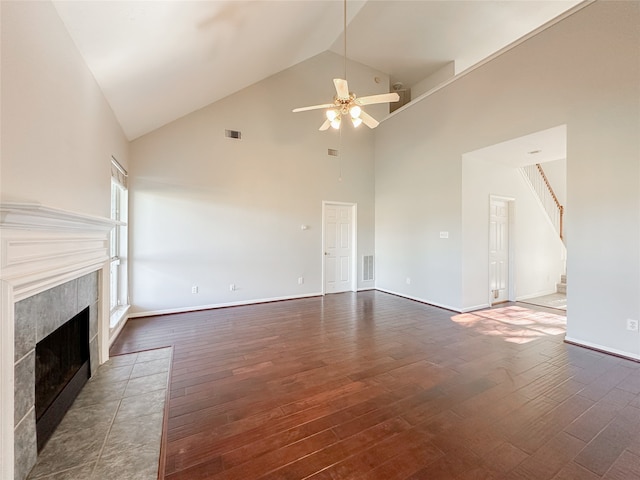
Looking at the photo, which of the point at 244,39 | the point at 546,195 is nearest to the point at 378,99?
the point at 244,39

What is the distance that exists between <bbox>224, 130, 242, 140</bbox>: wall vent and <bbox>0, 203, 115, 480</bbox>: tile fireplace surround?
3.10m

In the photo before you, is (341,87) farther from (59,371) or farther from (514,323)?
(514,323)

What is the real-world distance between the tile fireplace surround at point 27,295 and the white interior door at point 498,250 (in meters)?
5.79

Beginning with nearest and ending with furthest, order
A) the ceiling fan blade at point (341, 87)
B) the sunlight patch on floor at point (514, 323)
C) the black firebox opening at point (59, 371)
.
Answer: the black firebox opening at point (59, 371) < the ceiling fan blade at point (341, 87) < the sunlight patch on floor at point (514, 323)

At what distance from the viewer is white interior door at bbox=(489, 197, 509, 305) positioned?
4.95 metres

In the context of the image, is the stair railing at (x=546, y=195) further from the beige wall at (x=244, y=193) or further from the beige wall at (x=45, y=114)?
the beige wall at (x=45, y=114)

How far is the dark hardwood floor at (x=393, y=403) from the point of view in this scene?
4.95ft

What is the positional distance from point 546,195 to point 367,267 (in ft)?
14.2

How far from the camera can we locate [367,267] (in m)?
6.27

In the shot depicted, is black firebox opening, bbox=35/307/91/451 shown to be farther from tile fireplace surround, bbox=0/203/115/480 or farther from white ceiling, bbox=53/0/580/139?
white ceiling, bbox=53/0/580/139

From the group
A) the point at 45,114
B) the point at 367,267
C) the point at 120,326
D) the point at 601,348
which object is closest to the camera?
the point at 45,114

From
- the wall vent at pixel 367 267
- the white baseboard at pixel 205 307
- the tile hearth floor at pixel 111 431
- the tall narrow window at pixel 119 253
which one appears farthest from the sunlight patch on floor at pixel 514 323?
the tall narrow window at pixel 119 253

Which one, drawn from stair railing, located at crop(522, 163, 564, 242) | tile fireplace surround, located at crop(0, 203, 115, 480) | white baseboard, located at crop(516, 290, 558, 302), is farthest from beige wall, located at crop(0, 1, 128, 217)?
stair railing, located at crop(522, 163, 564, 242)

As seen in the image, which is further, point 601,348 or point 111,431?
point 601,348
